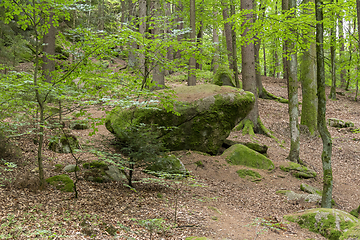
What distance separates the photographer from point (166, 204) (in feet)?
18.4

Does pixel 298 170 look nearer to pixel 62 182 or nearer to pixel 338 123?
pixel 62 182

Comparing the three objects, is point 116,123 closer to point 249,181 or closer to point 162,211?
point 162,211

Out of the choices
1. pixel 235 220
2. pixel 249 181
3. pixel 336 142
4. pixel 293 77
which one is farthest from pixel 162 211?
pixel 336 142

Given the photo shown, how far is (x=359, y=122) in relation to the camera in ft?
49.5

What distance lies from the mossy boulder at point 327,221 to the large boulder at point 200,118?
12.6 feet

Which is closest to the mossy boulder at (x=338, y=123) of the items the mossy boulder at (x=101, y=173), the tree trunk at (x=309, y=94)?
the tree trunk at (x=309, y=94)

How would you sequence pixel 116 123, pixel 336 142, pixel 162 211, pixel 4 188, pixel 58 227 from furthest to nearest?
pixel 336 142 → pixel 116 123 → pixel 162 211 → pixel 4 188 → pixel 58 227

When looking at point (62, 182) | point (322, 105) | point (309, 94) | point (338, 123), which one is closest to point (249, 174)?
point (322, 105)

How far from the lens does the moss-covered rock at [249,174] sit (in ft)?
26.3

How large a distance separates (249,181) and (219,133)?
1.93 metres

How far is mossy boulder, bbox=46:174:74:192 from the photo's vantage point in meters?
5.29

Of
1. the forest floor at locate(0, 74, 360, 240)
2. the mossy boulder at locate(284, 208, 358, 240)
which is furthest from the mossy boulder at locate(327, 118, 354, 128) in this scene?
the mossy boulder at locate(284, 208, 358, 240)

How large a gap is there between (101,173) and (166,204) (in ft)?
6.48

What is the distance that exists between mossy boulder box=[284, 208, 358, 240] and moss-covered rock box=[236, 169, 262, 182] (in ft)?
8.08
